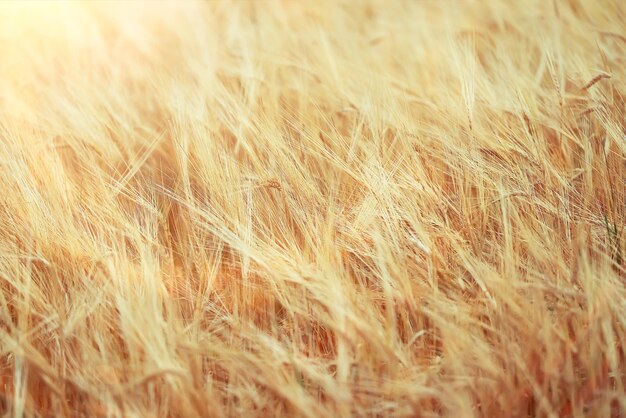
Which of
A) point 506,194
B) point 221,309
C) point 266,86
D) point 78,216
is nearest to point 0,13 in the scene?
point 266,86

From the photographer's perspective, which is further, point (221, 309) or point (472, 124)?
point (472, 124)

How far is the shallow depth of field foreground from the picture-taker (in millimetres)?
989

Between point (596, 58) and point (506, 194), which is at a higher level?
point (596, 58)

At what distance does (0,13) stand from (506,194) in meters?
1.92

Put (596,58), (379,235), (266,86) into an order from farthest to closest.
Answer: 1. (266,86)
2. (596,58)
3. (379,235)

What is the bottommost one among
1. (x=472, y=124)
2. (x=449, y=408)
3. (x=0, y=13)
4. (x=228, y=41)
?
(x=449, y=408)

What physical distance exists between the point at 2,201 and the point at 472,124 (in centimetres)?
100

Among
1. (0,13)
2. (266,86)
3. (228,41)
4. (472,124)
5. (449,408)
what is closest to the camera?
(449,408)

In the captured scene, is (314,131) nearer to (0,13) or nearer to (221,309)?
(221,309)

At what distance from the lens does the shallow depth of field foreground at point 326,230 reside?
99 centimetres

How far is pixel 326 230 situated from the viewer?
1.20 metres

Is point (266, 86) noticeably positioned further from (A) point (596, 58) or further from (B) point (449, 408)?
(B) point (449, 408)

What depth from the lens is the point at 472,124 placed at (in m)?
1.39

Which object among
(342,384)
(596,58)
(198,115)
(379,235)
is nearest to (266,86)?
(198,115)
